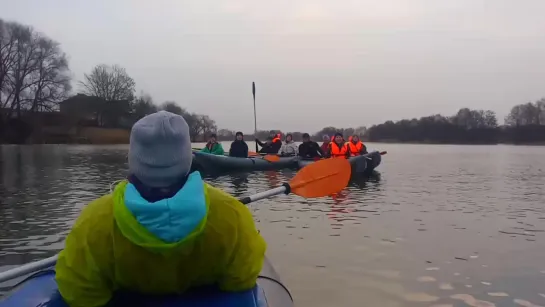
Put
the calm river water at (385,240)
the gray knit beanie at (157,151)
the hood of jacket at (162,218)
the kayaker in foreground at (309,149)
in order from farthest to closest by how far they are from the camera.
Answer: the kayaker in foreground at (309,149), the calm river water at (385,240), the gray knit beanie at (157,151), the hood of jacket at (162,218)

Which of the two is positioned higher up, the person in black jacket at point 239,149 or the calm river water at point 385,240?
the person in black jacket at point 239,149

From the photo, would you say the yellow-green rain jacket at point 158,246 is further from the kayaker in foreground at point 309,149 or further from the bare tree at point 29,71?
the bare tree at point 29,71

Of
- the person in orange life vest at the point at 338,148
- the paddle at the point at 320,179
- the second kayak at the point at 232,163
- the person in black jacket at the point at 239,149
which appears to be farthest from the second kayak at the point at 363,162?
the paddle at the point at 320,179

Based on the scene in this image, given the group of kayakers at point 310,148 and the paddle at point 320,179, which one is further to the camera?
the group of kayakers at point 310,148

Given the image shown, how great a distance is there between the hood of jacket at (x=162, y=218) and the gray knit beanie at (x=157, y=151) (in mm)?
127

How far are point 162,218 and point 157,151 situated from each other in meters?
0.36

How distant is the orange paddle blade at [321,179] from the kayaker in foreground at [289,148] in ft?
43.2

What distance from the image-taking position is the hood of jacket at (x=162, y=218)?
201cm

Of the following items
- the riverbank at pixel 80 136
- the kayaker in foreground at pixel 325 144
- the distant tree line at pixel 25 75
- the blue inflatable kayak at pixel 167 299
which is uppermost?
the distant tree line at pixel 25 75

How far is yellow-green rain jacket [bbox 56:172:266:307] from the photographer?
204 centimetres

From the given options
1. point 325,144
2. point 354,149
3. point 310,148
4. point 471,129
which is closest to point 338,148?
point 354,149

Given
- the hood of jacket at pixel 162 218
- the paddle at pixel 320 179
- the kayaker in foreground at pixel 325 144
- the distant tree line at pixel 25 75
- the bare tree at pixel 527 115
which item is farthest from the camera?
the bare tree at pixel 527 115

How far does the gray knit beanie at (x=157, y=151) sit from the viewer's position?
2.21 metres

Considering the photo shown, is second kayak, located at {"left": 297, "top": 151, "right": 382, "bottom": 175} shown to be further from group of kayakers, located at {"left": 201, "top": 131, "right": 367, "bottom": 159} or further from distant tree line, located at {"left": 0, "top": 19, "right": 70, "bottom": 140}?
distant tree line, located at {"left": 0, "top": 19, "right": 70, "bottom": 140}
